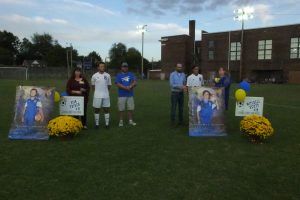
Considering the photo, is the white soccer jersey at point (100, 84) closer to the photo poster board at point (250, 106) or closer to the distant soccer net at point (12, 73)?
the photo poster board at point (250, 106)

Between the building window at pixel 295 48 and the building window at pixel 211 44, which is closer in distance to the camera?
the building window at pixel 295 48

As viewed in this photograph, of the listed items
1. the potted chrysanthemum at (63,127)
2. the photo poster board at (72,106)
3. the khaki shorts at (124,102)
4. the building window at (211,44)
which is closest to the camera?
the potted chrysanthemum at (63,127)

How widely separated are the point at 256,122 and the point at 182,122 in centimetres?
324

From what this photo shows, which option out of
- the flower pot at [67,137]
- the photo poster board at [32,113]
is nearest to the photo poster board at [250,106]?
the flower pot at [67,137]

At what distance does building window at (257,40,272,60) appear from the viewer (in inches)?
2522

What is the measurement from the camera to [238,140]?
8.78 meters

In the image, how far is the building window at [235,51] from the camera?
67500mm

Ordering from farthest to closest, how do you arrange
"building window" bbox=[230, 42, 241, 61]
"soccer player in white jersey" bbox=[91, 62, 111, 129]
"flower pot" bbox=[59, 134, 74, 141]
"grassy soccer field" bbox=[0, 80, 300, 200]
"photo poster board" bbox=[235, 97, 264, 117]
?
"building window" bbox=[230, 42, 241, 61] < "soccer player in white jersey" bbox=[91, 62, 111, 129] < "photo poster board" bbox=[235, 97, 264, 117] < "flower pot" bbox=[59, 134, 74, 141] < "grassy soccer field" bbox=[0, 80, 300, 200]

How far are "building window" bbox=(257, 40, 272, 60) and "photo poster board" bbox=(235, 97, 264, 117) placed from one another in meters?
58.0

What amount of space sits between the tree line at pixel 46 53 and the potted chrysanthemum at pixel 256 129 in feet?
312

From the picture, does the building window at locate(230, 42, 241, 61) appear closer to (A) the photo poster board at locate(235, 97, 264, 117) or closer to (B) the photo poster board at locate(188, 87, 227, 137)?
(A) the photo poster board at locate(235, 97, 264, 117)

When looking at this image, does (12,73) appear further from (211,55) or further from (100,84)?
(100,84)

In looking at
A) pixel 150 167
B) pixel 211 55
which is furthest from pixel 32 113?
pixel 211 55

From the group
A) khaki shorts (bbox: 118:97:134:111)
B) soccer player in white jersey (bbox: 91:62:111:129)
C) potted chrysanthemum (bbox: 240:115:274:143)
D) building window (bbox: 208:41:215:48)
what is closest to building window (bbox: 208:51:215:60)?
building window (bbox: 208:41:215:48)
